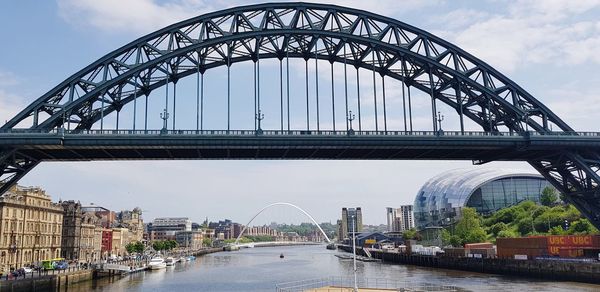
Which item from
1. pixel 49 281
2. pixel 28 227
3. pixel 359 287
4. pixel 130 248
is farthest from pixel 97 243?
pixel 359 287

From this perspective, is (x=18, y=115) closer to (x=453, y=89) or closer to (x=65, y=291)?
(x=65, y=291)

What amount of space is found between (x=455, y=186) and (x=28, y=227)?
128705 mm

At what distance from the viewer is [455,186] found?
174375mm

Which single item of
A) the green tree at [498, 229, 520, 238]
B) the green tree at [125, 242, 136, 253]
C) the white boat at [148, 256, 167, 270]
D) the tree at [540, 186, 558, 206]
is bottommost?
the white boat at [148, 256, 167, 270]

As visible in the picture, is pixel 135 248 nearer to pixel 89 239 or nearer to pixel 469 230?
pixel 89 239

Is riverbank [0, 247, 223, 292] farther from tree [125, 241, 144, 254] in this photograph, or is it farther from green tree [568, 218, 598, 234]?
green tree [568, 218, 598, 234]

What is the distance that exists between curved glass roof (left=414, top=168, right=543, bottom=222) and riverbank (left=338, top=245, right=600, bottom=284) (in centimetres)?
6404

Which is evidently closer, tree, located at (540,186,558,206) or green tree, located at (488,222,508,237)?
green tree, located at (488,222,508,237)

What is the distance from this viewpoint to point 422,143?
5353 cm

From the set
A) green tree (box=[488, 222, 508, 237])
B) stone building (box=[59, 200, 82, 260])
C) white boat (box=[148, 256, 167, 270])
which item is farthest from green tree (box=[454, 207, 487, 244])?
stone building (box=[59, 200, 82, 260])

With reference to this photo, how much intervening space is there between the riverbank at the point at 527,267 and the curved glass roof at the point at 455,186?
6404cm

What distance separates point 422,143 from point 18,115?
1496 inches

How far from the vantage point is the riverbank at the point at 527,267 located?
60.5 meters

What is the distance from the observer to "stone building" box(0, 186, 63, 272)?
252ft
